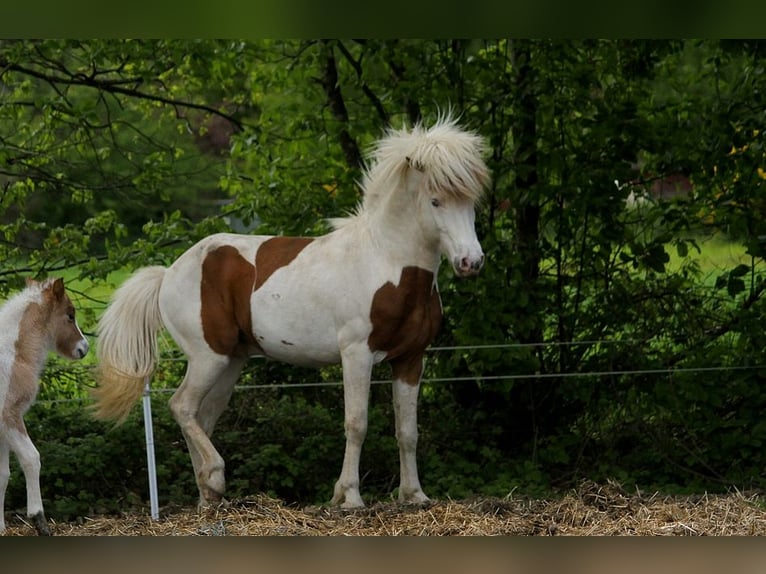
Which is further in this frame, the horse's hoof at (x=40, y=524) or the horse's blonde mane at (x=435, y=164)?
the horse's blonde mane at (x=435, y=164)

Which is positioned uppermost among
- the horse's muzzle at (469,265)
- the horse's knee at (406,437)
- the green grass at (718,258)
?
the green grass at (718,258)

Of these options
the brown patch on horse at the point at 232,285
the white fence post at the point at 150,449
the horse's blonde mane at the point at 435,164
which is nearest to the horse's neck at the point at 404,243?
the horse's blonde mane at the point at 435,164

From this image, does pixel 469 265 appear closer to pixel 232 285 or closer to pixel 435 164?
pixel 435 164

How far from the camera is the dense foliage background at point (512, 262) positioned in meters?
7.36

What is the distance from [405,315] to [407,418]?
1.80ft

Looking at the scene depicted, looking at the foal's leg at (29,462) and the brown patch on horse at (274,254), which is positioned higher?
the brown patch on horse at (274,254)

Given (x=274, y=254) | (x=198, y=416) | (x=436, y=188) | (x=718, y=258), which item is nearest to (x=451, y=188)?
(x=436, y=188)

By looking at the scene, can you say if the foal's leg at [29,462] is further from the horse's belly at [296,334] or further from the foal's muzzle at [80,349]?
the horse's belly at [296,334]

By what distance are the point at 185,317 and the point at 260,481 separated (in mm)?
1894

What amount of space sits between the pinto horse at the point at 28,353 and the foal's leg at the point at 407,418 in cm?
154

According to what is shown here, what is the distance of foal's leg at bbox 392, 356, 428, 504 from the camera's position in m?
5.71

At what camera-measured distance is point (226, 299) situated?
5809mm

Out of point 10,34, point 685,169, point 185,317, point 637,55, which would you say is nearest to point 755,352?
point 685,169

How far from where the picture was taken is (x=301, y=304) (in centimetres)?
564
